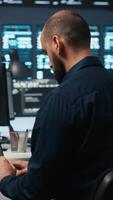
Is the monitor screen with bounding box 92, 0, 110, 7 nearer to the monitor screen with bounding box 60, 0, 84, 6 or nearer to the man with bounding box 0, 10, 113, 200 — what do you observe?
the monitor screen with bounding box 60, 0, 84, 6

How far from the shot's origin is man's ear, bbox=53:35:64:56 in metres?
1.76

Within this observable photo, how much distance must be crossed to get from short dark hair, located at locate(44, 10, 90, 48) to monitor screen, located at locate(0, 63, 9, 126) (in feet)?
4.83

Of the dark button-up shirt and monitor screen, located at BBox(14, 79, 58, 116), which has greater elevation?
the dark button-up shirt

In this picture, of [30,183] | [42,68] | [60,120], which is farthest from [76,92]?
[42,68]

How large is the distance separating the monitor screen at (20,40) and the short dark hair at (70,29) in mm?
4172

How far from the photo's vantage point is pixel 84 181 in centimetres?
167

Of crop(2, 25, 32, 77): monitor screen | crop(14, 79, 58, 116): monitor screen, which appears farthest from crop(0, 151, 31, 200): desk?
crop(2, 25, 32, 77): monitor screen

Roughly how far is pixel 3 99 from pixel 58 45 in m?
1.60

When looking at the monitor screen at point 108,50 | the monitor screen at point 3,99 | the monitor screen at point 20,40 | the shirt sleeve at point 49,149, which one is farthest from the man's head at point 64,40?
the monitor screen at point 108,50

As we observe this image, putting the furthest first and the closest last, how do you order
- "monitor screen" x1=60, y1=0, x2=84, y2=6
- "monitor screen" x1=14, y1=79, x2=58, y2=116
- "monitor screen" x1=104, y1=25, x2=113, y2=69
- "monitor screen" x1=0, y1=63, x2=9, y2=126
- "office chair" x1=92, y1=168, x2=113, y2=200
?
"monitor screen" x1=104, y1=25, x2=113, y2=69, "monitor screen" x1=60, y1=0, x2=84, y2=6, "monitor screen" x1=14, y1=79, x2=58, y2=116, "monitor screen" x1=0, y1=63, x2=9, y2=126, "office chair" x1=92, y1=168, x2=113, y2=200

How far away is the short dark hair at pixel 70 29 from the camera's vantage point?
1.77 m

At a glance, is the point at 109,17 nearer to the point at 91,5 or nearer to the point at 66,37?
the point at 91,5

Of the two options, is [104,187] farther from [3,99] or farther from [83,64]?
[3,99]

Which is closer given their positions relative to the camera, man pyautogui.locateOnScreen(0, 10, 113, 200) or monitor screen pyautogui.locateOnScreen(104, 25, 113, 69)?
man pyautogui.locateOnScreen(0, 10, 113, 200)
